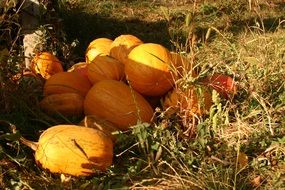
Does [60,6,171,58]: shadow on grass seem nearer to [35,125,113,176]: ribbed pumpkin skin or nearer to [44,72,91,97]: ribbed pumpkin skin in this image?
[44,72,91,97]: ribbed pumpkin skin

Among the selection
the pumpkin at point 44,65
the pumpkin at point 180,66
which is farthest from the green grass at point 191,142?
the pumpkin at point 44,65

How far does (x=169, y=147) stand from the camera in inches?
114

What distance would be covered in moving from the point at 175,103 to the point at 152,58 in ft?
1.09

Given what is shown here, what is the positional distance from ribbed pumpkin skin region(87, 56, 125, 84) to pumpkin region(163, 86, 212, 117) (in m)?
0.45

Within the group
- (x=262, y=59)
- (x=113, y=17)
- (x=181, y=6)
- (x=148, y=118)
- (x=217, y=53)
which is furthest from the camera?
(x=181, y=6)

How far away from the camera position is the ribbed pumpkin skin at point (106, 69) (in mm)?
3469

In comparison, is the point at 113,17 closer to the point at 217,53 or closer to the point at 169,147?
the point at 217,53

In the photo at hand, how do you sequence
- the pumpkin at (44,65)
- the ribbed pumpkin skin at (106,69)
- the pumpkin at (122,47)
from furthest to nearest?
the pumpkin at (44,65)
the pumpkin at (122,47)
the ribbed pumpkin skin at (106,69)

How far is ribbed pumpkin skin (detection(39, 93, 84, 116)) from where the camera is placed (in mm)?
3340

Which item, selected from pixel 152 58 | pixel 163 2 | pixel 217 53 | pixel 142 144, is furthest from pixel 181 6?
pixel 142 144

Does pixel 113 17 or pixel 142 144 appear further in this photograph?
pixel 113 17

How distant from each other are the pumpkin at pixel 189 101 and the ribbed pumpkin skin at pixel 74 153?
609 mm

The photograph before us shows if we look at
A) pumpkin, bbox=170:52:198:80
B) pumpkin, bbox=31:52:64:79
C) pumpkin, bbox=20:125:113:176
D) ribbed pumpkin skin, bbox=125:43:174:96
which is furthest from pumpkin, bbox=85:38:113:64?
pumpkin, bbox=20:125:113:176

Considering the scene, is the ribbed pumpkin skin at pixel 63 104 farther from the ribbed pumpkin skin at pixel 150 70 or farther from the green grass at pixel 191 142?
the ribbed pumpkin skin at pixel 150 70
